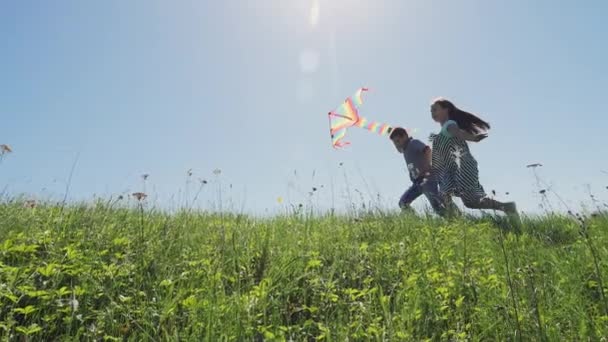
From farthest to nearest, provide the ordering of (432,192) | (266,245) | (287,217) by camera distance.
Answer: (432,192), (287,217), (266,245)

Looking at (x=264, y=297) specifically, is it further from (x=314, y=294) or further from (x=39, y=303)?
(x=39, y=303)

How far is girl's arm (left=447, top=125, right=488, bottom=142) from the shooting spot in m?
6.84

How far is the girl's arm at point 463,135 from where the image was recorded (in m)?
6.84

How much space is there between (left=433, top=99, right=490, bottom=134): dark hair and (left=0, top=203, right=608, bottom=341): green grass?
3577 millimetres

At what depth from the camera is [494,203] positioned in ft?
21.0

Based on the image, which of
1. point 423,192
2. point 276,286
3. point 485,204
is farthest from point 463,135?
point 276,286

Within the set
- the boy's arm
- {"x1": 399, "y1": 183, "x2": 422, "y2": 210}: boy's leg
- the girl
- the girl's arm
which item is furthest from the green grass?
the boy's arm

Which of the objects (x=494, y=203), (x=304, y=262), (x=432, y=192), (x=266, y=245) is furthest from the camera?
(x=432, y=192)

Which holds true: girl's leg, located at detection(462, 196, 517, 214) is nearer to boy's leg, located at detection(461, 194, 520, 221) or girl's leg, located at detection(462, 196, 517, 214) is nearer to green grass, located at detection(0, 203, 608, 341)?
boy's leg, located at detection(461, 194, 520, 221)

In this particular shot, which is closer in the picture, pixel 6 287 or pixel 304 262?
pixel 6 287

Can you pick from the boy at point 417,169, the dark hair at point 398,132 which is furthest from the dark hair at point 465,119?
the dark hair at point 398,132

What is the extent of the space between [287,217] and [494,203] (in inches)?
125

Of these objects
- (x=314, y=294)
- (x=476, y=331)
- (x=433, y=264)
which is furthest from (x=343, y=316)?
(x=433, y=264)

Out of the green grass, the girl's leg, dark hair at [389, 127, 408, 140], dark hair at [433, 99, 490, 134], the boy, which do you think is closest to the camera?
the green grass
